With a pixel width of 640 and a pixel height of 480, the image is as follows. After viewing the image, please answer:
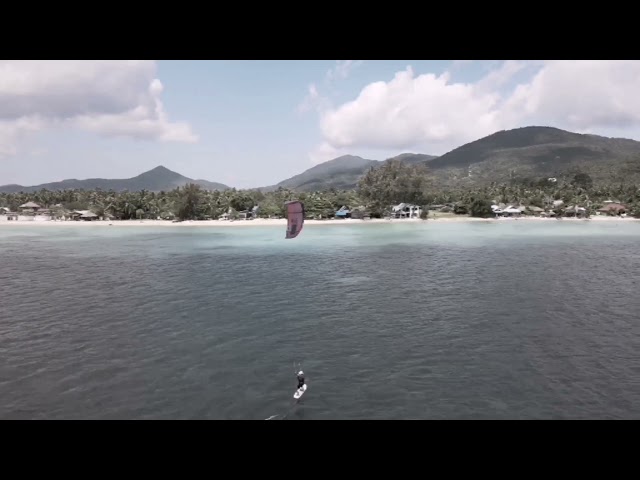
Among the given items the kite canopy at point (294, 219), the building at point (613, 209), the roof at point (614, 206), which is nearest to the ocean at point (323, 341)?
the kite canopy at point (294, 219)

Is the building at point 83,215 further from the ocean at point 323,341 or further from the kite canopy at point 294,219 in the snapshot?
the kite canopy at point 294,219

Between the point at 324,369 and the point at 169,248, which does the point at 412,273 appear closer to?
the point at 324,369

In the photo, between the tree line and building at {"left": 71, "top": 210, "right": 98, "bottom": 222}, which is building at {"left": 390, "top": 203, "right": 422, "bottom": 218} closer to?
the tree line

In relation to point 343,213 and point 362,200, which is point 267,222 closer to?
point 343,213

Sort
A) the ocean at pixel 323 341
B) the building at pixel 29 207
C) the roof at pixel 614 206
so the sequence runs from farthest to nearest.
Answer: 1. the building at pixel 29 207
2. the roof at pixel 614 206
3. the ocean at pixel 323 341

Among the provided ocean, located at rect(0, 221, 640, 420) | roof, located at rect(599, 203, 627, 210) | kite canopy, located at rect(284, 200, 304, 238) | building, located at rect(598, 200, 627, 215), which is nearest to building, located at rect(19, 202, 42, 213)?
ocean, located at rect(0, 221, 640, 420)
